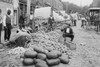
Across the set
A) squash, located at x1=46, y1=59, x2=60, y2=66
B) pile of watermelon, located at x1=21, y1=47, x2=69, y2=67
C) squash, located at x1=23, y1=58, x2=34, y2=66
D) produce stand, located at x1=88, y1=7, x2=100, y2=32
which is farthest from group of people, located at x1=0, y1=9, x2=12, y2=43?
produce stand, located at x1=88, y1=7, x2=100, y2=32

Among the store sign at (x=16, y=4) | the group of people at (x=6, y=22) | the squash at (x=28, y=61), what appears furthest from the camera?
the store sign at (x=16, y=4)

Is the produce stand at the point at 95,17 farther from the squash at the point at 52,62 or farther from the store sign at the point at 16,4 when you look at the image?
the squash at the point at 52,62

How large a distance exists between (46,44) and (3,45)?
6.62 ft

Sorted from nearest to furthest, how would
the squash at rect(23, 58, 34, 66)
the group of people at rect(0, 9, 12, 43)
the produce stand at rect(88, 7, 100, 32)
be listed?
Answer: the squash at rect(23, 58, 34, 66), the group of people at rect(0, 9, 12, 43), the produce stand at rect(88, 7, 100, 32)

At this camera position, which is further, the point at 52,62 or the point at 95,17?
the point at 95,17

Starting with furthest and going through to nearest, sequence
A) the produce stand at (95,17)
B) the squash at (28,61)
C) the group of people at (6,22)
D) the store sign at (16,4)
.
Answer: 1. the store sign at (16,4)
2. the produce stand at (95,17)
3. the group of people at (6,22)
4. the squash at (28,61)

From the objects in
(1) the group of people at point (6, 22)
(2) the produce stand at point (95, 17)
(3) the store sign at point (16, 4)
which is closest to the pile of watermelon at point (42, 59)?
(1) the group of people at point (6, 22)

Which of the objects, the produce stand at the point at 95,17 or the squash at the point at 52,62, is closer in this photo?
the squash at the point at 52,62

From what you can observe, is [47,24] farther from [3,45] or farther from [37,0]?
[37,0]

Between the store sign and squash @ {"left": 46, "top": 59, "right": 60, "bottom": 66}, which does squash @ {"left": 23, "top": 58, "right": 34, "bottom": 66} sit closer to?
squash @ {"left": 46, "top": 59, "right": 60, "bottom": 66}

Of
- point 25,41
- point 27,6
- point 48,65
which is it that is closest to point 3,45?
point 25,41

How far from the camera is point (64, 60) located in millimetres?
5480

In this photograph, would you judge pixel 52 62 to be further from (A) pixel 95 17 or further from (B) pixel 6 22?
(A) pixel 95 17

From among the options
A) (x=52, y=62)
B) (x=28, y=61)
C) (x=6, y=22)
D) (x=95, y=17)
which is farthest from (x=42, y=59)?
(x=95, y=17)
